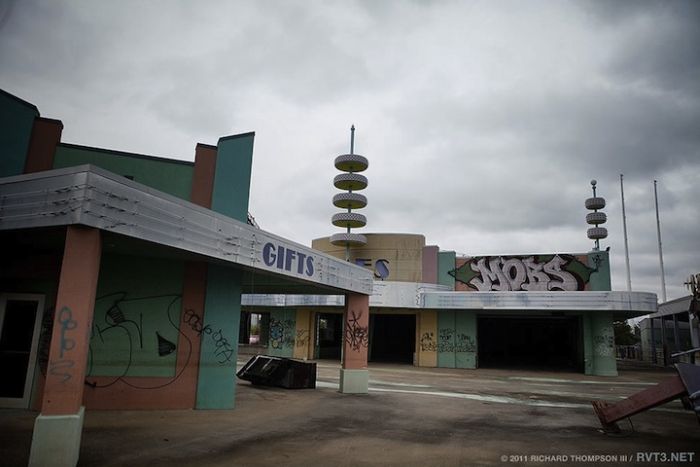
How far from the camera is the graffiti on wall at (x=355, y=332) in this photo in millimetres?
17312

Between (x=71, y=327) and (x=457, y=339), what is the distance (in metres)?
28.0

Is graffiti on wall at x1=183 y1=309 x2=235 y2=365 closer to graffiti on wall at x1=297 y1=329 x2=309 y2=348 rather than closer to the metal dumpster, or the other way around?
the metal dumpster

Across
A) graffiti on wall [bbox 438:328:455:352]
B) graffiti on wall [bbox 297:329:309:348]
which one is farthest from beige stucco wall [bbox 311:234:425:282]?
graffiti on wall [bbox 297:329:309:348]

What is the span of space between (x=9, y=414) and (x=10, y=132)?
640 cm

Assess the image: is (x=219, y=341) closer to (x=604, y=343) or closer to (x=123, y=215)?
(x=123, y=215)

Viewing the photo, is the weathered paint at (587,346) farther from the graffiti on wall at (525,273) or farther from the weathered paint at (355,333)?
the weathered paint at (355,333)

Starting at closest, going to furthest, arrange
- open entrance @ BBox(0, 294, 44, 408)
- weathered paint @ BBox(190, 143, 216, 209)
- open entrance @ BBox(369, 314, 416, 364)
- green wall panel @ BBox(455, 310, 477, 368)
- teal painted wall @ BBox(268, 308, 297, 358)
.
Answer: open entrance @ BBox(0, 294, 44, 408)
weathered paint @ BBox(190, 143, 216, 209)
green wall panel @ BBox(455, 310, 477, 368)
teal painted wall @ BBox(268, 308, 297, 358)
open entrance @ BBox(369, 314, 416, 364)

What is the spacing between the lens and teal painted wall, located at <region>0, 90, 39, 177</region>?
1147cm

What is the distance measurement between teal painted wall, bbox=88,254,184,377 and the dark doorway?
25034 millimetres

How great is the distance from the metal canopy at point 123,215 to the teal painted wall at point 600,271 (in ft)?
82.7

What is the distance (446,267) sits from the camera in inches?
1309

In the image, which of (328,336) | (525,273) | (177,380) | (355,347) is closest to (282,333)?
(328,336)

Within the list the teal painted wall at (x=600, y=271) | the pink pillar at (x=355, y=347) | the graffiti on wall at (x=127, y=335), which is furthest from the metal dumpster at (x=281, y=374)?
the teal painted wall at (x=600, y=271)

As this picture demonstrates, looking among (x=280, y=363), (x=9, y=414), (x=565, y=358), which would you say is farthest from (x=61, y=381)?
(x=565, y=358)
